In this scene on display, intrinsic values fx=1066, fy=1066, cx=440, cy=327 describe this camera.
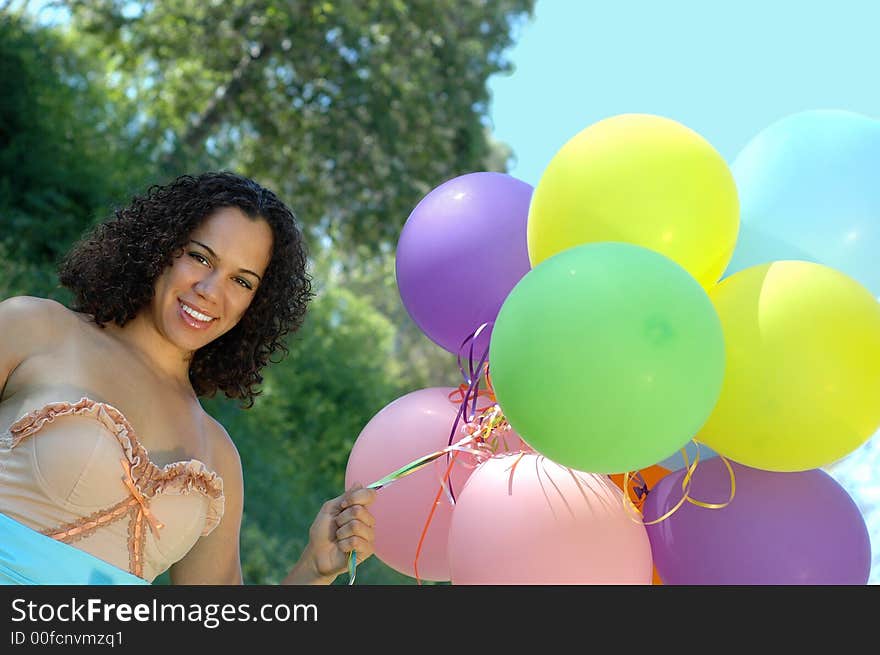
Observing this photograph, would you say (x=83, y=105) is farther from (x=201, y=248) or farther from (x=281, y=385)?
(x=201, y=248)

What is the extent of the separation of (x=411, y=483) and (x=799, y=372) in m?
0.88

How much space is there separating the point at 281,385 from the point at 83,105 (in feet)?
8.80

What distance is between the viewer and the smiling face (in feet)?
6.93

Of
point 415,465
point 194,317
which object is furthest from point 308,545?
point 194,317

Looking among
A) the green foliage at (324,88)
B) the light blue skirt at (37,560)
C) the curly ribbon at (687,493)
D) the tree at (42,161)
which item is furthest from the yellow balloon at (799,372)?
the green foliage at (324,88)

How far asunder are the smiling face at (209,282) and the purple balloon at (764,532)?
0.93 meters

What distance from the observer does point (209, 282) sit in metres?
2.11

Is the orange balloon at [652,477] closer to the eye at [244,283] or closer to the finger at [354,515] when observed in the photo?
the finger at [354,515]

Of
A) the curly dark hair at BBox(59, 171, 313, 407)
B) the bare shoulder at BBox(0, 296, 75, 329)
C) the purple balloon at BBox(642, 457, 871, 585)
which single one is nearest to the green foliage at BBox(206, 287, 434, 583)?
the curly dark hair at BBox(59, 171, 313, 407)

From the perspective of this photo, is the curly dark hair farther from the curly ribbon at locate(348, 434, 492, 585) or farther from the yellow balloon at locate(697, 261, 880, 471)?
the yellow balloon at locate(697, 261, 880, 471)

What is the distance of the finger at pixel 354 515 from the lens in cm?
210

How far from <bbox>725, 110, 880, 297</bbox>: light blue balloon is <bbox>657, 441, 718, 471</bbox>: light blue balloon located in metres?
0.34

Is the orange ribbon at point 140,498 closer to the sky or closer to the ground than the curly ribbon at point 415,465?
closer to the ground
